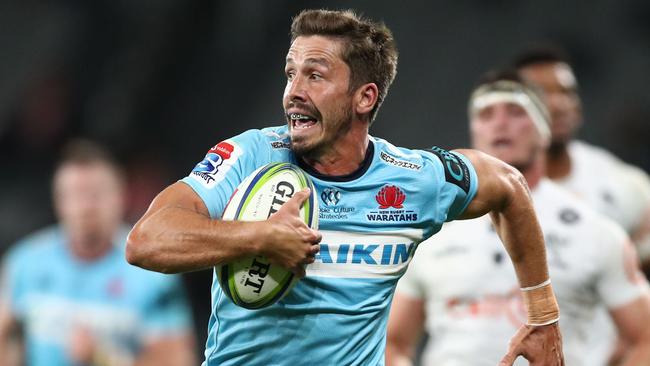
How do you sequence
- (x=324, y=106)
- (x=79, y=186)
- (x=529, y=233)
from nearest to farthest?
(x=324, y=106)
(x=529, y=233)
(x=79, y=186)

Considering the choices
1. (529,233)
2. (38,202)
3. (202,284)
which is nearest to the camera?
(529,233)

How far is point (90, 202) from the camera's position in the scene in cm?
830

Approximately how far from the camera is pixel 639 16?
1247 centimetres

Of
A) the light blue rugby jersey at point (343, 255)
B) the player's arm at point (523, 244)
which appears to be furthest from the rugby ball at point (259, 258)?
the player's arm at point (523, 244)

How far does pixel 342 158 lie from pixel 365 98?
0.77 feet

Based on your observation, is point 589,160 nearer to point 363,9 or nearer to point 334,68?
point 334,68

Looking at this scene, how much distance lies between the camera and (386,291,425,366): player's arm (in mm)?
6328

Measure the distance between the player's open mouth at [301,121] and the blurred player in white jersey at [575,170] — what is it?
11.2 ft

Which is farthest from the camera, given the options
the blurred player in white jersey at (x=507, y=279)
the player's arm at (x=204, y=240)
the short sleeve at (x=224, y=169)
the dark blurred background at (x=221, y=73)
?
the dark blurred background at (x=221, y=73)

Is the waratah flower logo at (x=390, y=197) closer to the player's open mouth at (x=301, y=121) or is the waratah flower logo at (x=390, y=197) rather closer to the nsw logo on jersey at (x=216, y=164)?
the player's open mouth at (x=301, y=121)

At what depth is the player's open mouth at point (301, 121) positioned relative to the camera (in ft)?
13.9

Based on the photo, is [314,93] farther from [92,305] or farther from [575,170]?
[92,305]

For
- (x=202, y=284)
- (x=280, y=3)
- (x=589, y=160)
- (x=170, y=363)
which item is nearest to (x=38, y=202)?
(x=202, y=284)

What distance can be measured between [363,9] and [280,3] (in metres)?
0.83
